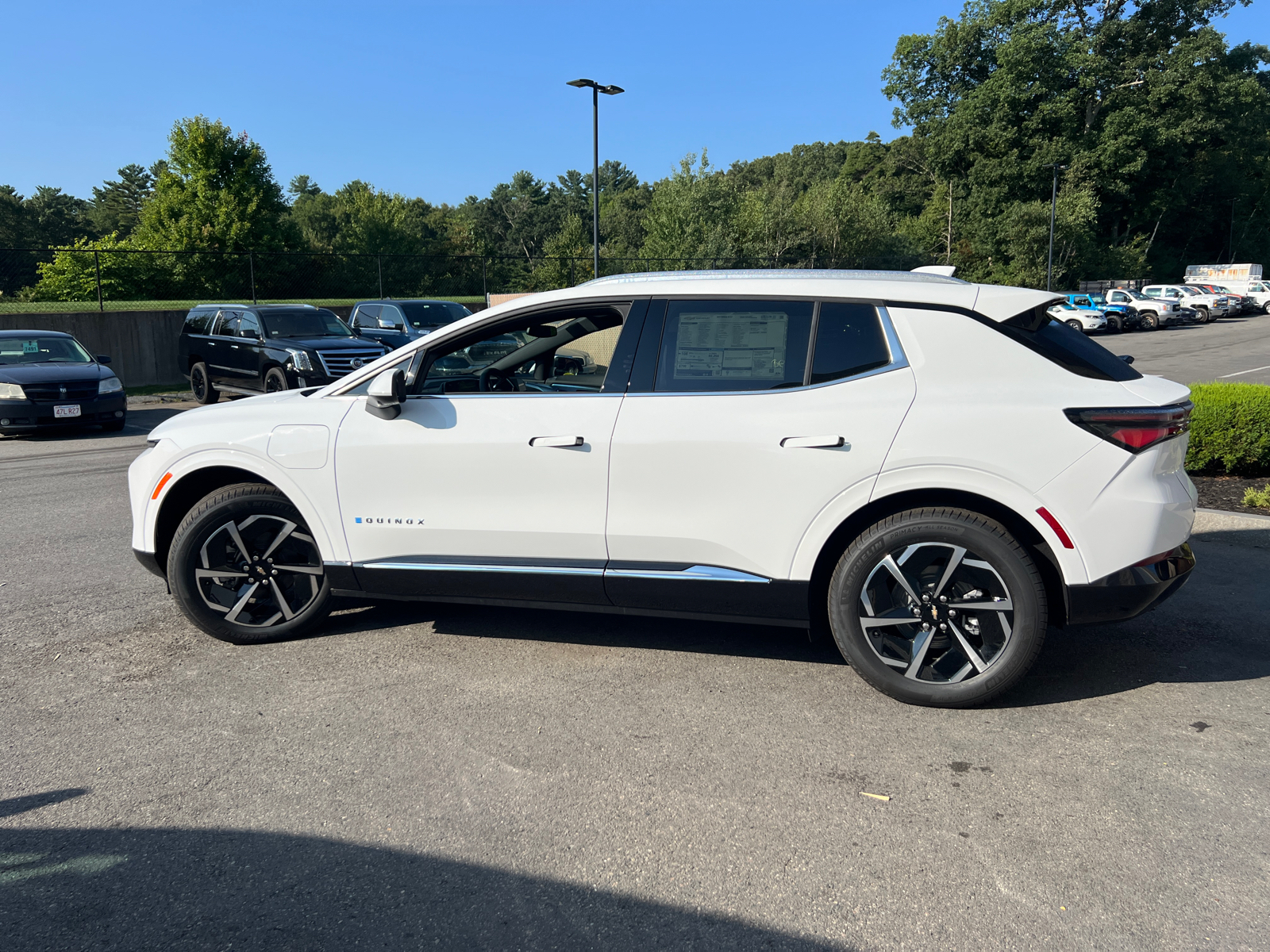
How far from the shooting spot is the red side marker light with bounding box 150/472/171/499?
4559 mm

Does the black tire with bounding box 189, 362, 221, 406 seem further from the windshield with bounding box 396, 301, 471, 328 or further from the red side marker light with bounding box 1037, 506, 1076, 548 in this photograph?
the red side marker light with bounding box 1037, 506, 1076, 548

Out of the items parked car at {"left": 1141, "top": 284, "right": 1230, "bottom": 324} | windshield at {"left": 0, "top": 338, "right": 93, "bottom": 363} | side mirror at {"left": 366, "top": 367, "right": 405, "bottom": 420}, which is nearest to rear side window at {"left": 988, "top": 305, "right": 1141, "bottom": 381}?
side mirror at {"left": 366, "top": 367, "right": 405, "bottom": 420}

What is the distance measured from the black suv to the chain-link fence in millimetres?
4912

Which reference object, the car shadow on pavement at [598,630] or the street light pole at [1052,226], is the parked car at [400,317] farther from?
the street light pole at [1052,226]

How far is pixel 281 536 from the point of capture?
4.52m

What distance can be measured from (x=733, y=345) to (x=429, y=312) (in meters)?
17.3

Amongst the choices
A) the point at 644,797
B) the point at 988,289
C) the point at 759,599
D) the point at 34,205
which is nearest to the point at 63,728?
the point at 644,797

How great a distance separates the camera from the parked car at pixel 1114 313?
133 ft

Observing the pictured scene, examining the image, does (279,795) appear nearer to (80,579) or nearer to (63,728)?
(63,728)

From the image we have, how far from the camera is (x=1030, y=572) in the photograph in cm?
363

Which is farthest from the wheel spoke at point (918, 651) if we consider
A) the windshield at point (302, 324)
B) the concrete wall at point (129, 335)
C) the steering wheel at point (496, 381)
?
the concrete wall at point (129, 335)

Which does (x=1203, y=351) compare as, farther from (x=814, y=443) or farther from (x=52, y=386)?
(x=52, y=386)

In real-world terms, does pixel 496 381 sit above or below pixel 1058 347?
below

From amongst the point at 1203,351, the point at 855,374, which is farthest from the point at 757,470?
the point at 1203,351
